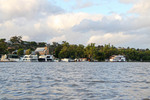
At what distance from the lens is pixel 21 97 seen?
1977 centimetres

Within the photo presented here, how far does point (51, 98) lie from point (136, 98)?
6.57 m

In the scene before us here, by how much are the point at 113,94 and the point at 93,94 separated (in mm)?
1676

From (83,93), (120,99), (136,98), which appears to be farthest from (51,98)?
(136,98)

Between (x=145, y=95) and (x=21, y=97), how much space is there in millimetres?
10064

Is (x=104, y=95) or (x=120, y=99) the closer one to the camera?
(x=120, y=99)

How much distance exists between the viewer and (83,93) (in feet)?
71.2

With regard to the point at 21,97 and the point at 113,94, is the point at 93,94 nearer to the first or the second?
the point at 113,94

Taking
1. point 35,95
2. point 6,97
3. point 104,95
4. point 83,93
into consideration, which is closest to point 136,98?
point 104,95

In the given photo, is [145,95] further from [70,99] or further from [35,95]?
[35,95]

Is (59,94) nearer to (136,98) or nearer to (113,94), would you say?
(113,94)

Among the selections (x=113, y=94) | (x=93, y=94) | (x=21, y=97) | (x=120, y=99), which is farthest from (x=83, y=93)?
(x=21, y=97)

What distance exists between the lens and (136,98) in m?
19.4

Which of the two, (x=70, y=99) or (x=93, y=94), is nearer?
(x=70, y=99)

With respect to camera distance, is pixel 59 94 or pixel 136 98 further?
pixel 59 94
